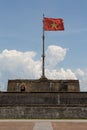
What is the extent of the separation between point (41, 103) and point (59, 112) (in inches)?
144

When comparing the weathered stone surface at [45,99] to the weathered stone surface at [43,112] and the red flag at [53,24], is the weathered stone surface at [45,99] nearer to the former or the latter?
the weathered stone surface at [43,112]

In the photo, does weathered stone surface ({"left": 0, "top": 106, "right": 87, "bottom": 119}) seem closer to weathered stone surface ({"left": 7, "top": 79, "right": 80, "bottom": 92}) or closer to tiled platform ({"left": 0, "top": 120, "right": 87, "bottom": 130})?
tiled platform ({"left": 0, "top": 120, "right": 87, "bottom": 130})

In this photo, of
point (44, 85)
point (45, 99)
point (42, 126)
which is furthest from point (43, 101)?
point (42, 126)

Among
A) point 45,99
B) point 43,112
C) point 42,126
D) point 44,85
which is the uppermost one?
point 44,85

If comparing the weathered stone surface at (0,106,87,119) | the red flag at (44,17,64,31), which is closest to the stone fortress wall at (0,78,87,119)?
the weathered stone surface at (0,106,87,119)

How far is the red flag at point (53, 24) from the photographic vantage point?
3391 cm

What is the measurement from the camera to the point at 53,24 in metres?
34.2

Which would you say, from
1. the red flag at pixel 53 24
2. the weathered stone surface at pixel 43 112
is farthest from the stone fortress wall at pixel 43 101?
the red flag at pixel 53 24

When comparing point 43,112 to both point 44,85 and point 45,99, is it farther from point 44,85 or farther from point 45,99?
point 44,85

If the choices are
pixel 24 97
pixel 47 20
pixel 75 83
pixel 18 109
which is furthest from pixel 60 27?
pixel 18 109

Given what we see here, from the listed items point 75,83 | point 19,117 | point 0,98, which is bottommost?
point 19,117

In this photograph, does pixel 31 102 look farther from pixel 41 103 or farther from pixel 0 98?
pixel 0 98

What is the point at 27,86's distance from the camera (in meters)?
35.5

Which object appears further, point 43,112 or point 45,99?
point 45,99
